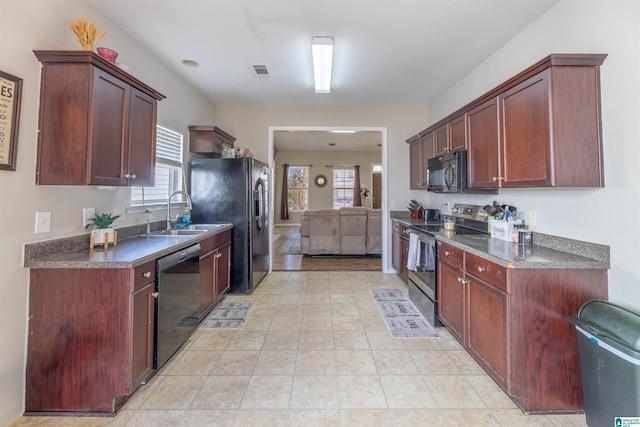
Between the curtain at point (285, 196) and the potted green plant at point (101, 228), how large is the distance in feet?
27.3

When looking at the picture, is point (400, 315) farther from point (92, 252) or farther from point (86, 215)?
point (86, 215)

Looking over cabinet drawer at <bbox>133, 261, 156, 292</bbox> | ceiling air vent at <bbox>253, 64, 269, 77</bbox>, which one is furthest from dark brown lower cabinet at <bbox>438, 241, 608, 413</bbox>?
ceiling air vent at <bbox>253, 64, 269, 77</bbox>

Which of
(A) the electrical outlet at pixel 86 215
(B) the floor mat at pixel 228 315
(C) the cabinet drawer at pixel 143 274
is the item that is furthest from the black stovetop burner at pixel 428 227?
(A) the electrical outlet at pixel 86 215

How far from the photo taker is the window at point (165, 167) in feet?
10.00

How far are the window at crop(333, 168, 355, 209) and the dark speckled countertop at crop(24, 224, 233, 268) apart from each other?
841cm

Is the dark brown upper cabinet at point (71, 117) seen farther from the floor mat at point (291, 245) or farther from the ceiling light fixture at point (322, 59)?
the floor mat at point (291, 245)

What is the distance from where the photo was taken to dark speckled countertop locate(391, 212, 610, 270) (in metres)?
1.70

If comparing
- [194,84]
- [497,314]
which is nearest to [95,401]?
[497,314]

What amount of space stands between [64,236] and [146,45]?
2.00 m

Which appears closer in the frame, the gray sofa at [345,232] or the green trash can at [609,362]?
the green trash can at [609,362]

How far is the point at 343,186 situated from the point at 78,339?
9362mm

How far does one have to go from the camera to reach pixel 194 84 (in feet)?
12.5

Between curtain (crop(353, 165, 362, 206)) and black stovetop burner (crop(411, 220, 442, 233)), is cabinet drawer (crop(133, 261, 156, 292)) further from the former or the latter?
curtain (crop(353, 165, 362, 206))

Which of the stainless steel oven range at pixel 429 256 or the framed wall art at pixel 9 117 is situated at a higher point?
the framed wall art at pixel 9 117
